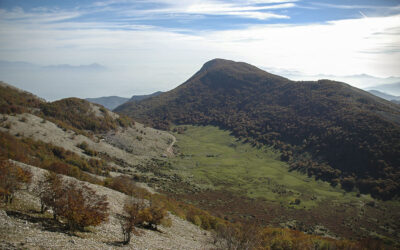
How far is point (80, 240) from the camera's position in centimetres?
1483

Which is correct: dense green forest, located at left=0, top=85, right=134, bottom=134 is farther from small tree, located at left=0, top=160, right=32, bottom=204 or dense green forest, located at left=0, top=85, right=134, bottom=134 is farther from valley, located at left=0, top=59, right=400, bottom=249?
small tree, located at left=0, top=160, right=32, bottom=204

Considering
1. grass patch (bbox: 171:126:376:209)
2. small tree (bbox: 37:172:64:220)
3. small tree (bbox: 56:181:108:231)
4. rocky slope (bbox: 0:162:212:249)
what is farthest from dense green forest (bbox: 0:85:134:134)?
small tree (bbox: 56:181:108:231)

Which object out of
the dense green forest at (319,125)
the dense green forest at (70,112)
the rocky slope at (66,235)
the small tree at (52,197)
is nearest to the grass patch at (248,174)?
the dense green forest at (319,125)

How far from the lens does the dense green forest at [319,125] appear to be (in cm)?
7931

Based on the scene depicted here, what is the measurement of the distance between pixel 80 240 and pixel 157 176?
5545 cm

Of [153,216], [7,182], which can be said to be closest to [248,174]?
[153,216]

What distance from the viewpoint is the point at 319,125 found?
118 metres

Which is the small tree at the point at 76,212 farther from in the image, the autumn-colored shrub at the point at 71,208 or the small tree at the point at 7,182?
the small tree at the point at 7,182

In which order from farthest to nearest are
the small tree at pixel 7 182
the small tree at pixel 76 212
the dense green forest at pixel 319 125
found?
the dense green forest at pixel 319 125
the small tree at pixel 7 182
the small tree at pixel 76 212

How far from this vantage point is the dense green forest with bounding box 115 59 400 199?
7931cm

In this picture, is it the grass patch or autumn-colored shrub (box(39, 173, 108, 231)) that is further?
the grass patch

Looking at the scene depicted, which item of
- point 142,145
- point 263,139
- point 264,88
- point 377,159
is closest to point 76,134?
point 142,145

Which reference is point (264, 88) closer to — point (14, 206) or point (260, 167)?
point (260, 167)

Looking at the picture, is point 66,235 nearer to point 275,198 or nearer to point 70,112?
point 275,198
